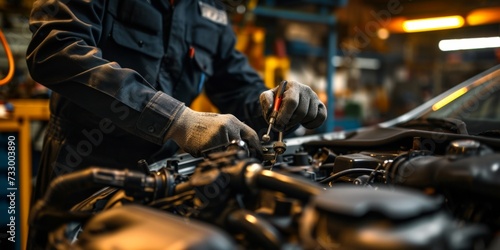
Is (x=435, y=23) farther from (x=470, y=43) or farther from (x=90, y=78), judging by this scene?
(x=90, y=78)

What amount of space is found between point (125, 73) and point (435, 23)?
10.3ft

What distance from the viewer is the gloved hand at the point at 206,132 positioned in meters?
1.09

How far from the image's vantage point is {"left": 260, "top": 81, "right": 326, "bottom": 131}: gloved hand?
4.09ft

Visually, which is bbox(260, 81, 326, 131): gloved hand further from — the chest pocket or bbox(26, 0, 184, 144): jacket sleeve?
the chest pocket

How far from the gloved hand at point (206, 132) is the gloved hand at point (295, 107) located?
0.14m

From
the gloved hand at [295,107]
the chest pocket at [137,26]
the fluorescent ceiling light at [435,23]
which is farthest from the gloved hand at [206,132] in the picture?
the fluorescent ceiling light at [435,23]

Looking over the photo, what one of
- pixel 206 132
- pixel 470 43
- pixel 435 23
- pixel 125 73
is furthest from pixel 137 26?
pixel 470 43

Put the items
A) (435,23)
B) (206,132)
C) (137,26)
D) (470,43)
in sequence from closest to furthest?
(206,132) → (137,26) → (435,23) → (470,43)

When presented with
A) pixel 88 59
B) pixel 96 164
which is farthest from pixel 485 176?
pixel 96 164

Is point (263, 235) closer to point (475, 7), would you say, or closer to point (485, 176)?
point (485, 176)

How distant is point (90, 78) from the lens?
117 cm

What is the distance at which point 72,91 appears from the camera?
1.22m

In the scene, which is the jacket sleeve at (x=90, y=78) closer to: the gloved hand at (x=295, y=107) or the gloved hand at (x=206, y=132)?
the gloved hand at (x=206, y=132)

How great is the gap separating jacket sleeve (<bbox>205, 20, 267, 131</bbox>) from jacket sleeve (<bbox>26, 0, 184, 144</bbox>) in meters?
0.68
